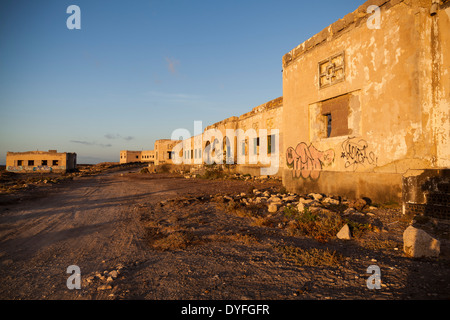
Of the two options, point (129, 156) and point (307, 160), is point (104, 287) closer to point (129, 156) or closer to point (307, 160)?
point (307, 160)

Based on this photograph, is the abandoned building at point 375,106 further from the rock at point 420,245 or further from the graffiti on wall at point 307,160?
the rock at point 420,245

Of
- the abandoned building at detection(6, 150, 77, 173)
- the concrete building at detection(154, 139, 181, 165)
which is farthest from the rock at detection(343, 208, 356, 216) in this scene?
the abandoned building at detection(6, 150, 77, 173)

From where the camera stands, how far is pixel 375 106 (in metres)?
6.35

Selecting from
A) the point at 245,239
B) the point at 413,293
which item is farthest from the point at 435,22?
the point at 245,239

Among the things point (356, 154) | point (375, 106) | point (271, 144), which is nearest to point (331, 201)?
point (356, 154)

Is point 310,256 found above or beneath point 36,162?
beneath

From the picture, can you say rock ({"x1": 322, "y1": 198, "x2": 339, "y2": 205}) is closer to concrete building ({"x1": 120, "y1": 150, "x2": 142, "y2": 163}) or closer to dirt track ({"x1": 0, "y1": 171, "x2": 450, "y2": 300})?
dirt track ({"x1": 0, "y1": 171, "x2": 450, "y2": 300})

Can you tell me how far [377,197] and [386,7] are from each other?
4890 millimetres

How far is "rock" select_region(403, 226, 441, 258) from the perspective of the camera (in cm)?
336

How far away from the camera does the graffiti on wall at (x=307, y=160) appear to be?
7.99 m

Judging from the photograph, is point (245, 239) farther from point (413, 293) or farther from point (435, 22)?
point (435, 22)

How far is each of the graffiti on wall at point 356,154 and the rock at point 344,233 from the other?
2781mm

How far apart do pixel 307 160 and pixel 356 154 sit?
6.65ft

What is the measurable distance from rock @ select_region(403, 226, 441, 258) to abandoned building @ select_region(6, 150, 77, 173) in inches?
1650
